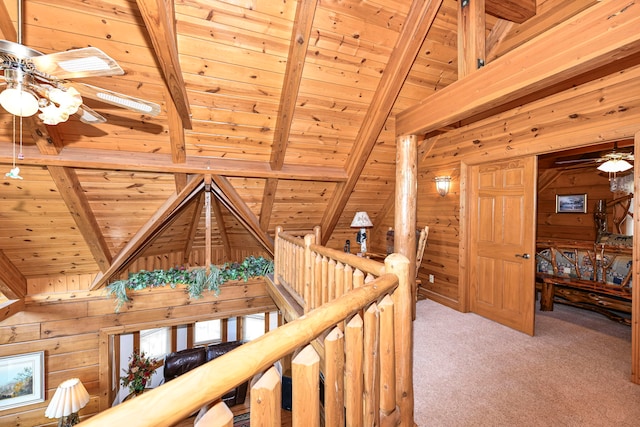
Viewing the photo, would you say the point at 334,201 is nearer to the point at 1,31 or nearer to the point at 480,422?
the point at 480,422

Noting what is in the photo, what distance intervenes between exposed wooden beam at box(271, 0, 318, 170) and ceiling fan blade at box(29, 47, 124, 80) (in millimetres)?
1523

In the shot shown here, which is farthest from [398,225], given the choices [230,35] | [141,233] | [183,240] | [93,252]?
[183,240]

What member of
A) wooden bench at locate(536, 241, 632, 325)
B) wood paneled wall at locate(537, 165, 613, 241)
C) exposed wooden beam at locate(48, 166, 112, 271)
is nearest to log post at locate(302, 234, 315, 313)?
exposed wooden beam at locate(48, 166, 112, 271)

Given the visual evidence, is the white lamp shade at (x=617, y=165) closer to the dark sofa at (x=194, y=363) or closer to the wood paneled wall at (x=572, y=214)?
the wood paneled wall at (x=572, y=214)

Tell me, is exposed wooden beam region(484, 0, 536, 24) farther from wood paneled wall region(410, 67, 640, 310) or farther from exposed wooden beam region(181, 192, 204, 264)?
exposed wooden beam region(181, 192, 204, 264)

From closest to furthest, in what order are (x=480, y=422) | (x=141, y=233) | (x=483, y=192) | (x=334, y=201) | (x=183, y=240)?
(x=480, y=422)
(x=483, y=192)
(x=141, y=233)
(x=334, y=201)
(x=183, y=240)

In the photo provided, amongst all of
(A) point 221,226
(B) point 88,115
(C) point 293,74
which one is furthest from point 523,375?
(A) point 221,226

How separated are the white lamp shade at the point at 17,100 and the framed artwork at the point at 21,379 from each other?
4.40 metres

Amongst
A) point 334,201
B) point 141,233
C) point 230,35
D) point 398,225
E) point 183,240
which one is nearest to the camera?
point 230,35

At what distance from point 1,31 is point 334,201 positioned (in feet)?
12.8

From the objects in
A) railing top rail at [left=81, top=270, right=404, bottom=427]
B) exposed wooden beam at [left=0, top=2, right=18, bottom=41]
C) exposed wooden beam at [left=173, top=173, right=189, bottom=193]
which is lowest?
railing top rail at [left=81, top=270, right=404, bottom=427]

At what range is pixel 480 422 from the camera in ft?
6.04

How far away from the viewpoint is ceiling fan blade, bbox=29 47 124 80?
4.37 feet

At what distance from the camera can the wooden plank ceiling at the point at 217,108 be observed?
90.7 inches
